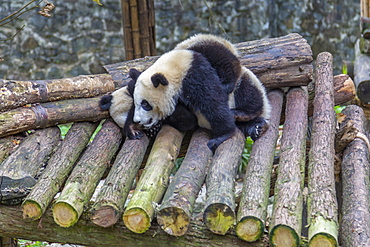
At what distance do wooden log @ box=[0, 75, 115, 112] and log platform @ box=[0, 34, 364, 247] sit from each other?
2.1 inches

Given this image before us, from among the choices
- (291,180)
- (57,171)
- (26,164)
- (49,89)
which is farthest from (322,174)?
(49,89)

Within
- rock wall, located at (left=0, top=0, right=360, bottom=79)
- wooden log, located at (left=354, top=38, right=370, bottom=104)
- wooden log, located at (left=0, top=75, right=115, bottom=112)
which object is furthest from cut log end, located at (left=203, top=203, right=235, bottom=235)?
rock wall, located at (left=0, top=0, right=360, bottom=79)

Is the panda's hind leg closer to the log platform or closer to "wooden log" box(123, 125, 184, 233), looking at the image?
the log platform

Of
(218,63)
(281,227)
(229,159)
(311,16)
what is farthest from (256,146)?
(311,16)

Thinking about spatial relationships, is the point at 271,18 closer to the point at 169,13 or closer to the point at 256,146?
the point at 169,13

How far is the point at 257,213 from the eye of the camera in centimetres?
232

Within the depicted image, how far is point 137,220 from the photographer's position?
2422mm

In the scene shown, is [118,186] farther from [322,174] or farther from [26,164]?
[322,174]

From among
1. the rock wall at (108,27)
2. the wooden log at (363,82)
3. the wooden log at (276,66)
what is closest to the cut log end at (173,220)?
the wooden log at (276,66)

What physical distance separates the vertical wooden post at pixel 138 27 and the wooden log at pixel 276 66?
108 centimetres

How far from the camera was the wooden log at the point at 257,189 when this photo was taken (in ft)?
7.57

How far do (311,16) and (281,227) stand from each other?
22.5ft

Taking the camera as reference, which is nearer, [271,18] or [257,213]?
[257,213]

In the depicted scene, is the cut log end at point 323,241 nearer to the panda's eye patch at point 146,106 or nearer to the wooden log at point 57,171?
the wooden log at point 57,171
